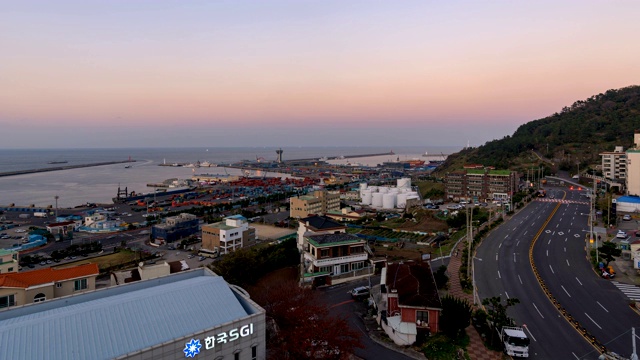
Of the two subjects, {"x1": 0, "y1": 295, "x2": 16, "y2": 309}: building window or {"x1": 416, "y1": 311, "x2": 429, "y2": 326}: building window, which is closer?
{"x1": 416, "y1": 311, "x2": 429, "y2": 326}: building window

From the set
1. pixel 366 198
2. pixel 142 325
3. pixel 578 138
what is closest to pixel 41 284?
pixel 142 325

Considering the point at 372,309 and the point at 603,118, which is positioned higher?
the point at 603,118

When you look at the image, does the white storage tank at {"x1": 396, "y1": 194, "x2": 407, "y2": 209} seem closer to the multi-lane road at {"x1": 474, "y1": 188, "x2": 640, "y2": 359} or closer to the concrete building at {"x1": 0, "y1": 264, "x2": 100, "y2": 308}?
the multi-lane road at {"x1": 474, "y1": 188, "x2": 640, "y2": 359}

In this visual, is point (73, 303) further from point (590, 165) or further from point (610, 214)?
point (590, 165)

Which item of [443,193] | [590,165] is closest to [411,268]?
[443,193]

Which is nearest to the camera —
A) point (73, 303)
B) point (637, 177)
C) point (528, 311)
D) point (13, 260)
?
point (73, 303)

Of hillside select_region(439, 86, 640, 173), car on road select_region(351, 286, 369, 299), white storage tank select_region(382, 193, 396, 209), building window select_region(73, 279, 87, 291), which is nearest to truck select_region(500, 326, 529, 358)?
car on road select_region(351, 286, 369, 299)

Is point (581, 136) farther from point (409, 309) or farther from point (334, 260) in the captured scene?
point (409, 309)
